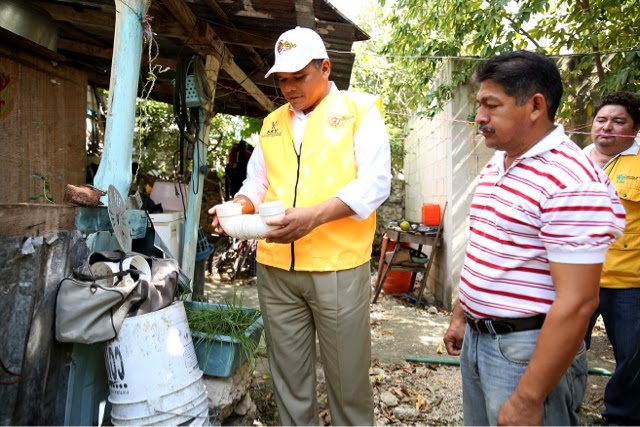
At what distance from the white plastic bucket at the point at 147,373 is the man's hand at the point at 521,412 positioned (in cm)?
135

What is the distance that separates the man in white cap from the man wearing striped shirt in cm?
65

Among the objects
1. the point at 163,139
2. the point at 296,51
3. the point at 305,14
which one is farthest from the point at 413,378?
the point at 163,139

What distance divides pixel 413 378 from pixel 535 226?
2.89 m

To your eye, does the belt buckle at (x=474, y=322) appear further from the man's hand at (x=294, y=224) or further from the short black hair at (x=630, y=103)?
the short black hair at (x=630, y=103)

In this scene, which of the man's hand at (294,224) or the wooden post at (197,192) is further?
the wooden post at (197,192)

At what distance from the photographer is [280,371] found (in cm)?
220

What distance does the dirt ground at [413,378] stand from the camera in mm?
3121

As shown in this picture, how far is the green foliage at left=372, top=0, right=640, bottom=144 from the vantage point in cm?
440

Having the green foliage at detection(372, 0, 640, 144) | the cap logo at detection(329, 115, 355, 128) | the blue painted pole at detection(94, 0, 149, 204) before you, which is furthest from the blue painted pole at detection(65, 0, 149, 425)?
the green foliage at detection(372, 0, 640, 144)

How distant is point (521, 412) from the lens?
4.02 feet

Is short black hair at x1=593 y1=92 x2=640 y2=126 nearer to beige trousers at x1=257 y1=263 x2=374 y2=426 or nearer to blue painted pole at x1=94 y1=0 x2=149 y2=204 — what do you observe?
beige trousers at x1=257 y1=263 x2=374 y2=426

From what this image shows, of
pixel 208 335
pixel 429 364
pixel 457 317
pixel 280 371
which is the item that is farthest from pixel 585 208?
pixel 429 364

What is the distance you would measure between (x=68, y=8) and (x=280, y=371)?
349 centimetres

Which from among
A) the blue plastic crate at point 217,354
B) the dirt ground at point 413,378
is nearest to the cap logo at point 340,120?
the blue plastic crate at point 217,354
